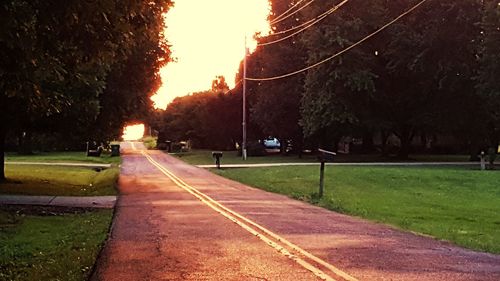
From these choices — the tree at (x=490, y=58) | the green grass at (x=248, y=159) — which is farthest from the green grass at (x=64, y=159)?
the tree at (x=490, y=58)

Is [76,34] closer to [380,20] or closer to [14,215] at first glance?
[14,215]

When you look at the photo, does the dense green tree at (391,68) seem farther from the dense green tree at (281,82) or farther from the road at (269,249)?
the road at (269,249)

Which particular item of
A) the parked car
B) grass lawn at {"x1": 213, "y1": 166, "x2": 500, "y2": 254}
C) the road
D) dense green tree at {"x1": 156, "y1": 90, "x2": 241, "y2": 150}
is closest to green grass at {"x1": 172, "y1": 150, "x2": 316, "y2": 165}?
grass lawn at {"x1": 213, "y1": 166, "x2": 500, "y2": 254}

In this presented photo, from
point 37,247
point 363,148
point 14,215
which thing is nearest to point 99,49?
A: point 37,247

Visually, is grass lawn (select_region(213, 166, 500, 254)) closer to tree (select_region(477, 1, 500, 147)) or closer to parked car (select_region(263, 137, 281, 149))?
tree (select_region(477, 1, 500, 147))

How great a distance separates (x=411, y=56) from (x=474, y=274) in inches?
1547

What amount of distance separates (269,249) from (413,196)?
47.9ft

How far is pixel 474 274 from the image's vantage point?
8586 mm

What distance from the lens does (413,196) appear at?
24047 millimetres

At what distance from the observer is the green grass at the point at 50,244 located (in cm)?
879

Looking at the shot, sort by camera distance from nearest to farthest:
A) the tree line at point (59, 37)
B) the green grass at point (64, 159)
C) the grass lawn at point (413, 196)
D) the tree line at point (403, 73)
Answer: the tree line at point (59, 37) → the grass lawn at point (413, 196) → the tree line at point (403, 73) → the green grass at point (64, 159)

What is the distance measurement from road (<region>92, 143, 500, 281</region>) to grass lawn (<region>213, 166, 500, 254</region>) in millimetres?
1302

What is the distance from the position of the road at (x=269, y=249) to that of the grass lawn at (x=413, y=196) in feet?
4.27

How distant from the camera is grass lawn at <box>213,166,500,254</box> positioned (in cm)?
1488
